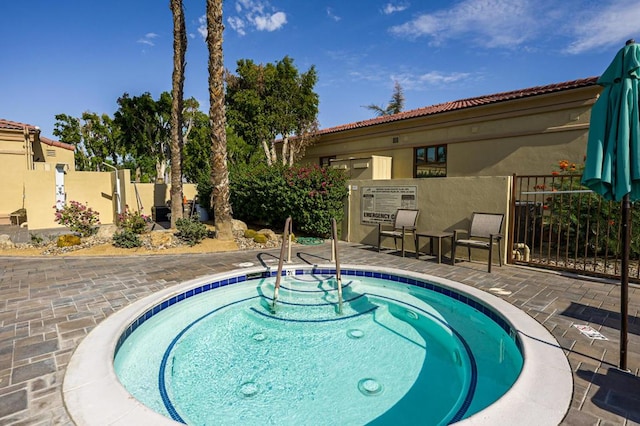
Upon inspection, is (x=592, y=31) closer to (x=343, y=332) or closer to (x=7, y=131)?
(x=343, y=332)

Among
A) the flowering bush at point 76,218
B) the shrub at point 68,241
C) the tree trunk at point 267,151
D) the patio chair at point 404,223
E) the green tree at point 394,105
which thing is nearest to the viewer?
the patio chair at point 404,223

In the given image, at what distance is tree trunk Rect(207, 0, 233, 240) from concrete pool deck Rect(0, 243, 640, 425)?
5.20ft

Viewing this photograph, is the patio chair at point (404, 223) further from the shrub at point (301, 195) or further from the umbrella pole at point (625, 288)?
the umbrella pole at point (625, 288)

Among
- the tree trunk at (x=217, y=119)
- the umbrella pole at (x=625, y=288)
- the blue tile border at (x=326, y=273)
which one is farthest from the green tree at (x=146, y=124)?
the umbrella pole at (x=625, y=288)

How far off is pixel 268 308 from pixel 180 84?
978 cm

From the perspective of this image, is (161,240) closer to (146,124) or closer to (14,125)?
(14,125)

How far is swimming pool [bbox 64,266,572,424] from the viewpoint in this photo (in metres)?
2.83

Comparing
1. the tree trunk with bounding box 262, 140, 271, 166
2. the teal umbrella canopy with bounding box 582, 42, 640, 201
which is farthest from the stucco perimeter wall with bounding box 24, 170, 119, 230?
the teal umbrella canopy with bounding box 582, 42, 640, 201

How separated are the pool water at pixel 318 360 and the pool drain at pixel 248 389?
0.01 meters

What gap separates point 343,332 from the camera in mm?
4516

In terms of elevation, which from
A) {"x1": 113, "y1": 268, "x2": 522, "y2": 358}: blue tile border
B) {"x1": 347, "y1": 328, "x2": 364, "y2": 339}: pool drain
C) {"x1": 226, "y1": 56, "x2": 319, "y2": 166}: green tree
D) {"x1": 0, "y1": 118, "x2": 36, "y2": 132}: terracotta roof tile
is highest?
{"x1": 226, "y1": 56, "x2": 319, "y2": 166}: green tree

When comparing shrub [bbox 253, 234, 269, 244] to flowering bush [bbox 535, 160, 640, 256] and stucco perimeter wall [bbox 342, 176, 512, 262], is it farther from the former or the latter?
flowering bush [bbox 535, 160, 640, 256]

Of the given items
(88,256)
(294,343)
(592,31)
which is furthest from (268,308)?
(592,31)

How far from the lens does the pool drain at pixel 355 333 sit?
440 centimetres
